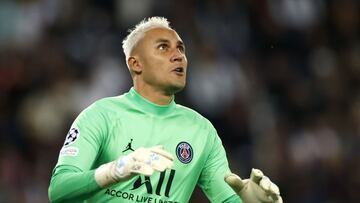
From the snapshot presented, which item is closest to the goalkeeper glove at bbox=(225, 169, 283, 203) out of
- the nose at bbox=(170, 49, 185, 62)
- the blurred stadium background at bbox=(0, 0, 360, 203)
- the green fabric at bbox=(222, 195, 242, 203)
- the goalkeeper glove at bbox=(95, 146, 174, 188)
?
the green fabric at bbox=(222, 195, 242, 203)

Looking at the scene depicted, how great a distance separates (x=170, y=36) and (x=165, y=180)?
0.97m

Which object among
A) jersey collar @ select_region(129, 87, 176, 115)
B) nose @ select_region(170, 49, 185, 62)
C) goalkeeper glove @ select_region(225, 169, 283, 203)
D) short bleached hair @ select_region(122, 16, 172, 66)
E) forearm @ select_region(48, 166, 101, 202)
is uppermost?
short bleached hair @ select_region(122, 16, 172, 66)

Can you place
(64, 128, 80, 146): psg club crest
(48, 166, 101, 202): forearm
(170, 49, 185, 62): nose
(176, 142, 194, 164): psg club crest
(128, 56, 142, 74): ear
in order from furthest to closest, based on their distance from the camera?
(128, 56, 142, 74): ear < (170, 49, 185, 62): nose < (176, 142, 194, 164): psg club crest < (64, 128, 80, 146): psg club crest < (48, 166, 101, 202): forearm

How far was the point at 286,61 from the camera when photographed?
40.5 ft

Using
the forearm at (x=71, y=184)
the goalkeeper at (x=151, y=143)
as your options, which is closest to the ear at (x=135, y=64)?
the goalkeeper at (x=151, y=143)

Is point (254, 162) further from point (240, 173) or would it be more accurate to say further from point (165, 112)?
point (165, 112)

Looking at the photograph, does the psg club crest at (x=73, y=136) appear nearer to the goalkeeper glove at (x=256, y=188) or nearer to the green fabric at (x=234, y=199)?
the goalkeeper glove at (x=256, y=188)

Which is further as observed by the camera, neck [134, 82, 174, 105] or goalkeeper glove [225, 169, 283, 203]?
neck [134, 82, 174, 105]

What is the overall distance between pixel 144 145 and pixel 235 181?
27.2 inches

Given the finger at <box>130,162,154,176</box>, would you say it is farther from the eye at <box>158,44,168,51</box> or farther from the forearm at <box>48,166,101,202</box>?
the eye at <box>158,44,168,51</box>

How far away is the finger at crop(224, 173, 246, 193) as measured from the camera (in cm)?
547

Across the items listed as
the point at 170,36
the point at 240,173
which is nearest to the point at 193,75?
the point at 240,173

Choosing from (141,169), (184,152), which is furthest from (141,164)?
(184,152)

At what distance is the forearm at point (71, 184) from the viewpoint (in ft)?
17.2
